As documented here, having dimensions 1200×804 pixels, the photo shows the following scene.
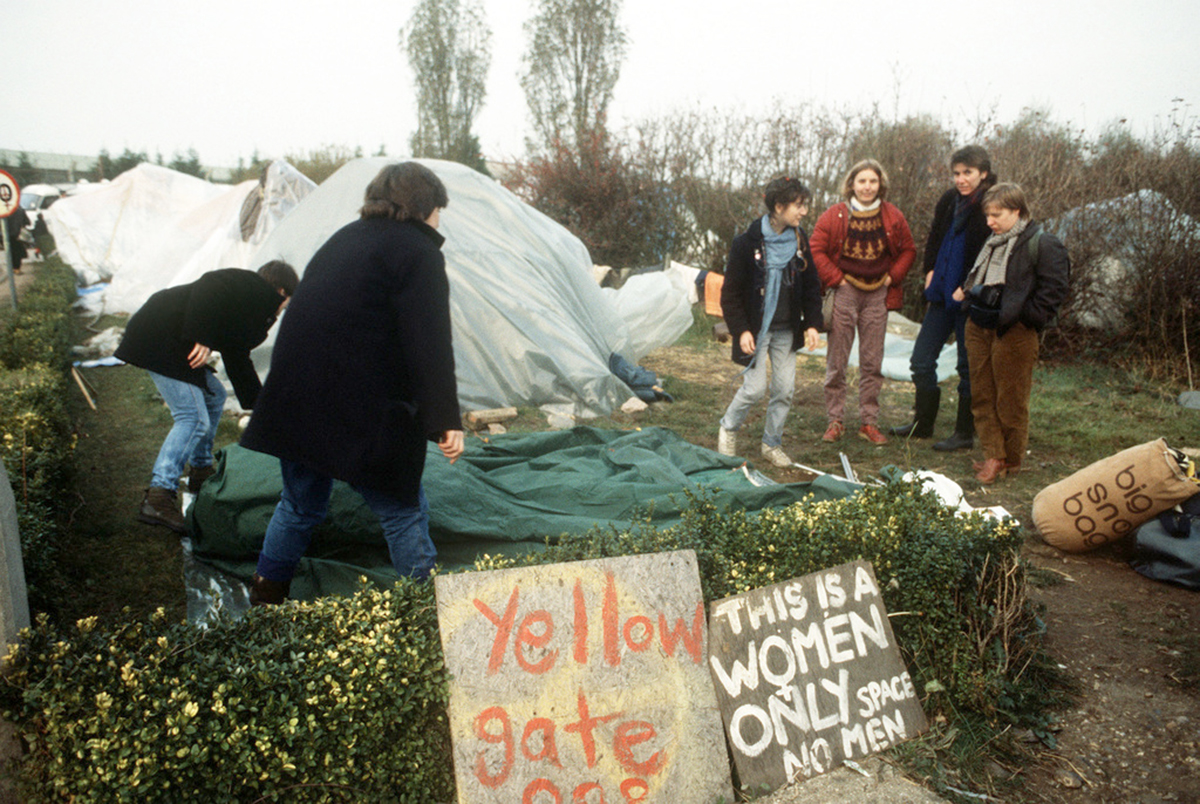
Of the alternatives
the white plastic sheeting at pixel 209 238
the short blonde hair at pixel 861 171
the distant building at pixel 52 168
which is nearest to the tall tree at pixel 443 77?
the distant building at pixel 52 168

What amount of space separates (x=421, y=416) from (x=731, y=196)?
10.9 meters

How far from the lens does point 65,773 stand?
1953mm

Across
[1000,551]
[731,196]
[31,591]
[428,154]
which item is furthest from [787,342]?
[428,154]

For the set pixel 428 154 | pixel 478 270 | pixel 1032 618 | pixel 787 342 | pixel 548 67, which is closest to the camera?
pixel 1032 618

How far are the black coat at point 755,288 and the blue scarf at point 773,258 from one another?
29mm

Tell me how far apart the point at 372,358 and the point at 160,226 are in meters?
16.1

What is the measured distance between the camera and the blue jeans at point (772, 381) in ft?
17.5

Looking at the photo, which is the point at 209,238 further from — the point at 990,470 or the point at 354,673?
the point at 354,673

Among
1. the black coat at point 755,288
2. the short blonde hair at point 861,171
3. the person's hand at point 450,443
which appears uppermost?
the short blonde hair at point 861,171

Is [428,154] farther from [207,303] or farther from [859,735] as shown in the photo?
[859,735]

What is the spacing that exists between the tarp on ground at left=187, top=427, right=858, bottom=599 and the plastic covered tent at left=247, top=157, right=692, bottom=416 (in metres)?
2.51

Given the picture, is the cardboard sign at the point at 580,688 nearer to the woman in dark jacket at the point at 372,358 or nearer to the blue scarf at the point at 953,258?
the woman in dark jacket at the point at 372,358

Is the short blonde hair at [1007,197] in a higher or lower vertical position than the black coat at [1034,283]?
higher

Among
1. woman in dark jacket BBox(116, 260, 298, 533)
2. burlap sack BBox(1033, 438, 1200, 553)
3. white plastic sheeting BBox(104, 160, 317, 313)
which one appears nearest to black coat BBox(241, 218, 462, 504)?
woman in dark jacket BBox(116, 260, 298, 533)
